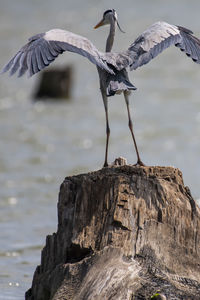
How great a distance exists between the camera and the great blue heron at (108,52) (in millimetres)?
6633

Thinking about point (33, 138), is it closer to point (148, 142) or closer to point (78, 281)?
point (148, 142)

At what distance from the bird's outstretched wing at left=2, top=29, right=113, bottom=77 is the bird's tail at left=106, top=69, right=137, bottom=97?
4.7 inches

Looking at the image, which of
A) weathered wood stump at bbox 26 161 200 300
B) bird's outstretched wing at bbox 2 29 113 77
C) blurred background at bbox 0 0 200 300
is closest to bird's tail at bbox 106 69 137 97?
bird's outstretched wing at bbox 2 29 113 77

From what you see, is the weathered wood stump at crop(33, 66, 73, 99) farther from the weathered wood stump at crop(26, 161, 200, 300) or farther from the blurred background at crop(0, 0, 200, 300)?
the weathered wood stump at crop(26, 161, 200, 300)

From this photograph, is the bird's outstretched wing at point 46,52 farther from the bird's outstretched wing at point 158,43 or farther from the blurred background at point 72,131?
the blurred background at point 72,131

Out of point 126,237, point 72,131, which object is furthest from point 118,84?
point 72,131

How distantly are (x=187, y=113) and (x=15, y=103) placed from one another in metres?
5.81

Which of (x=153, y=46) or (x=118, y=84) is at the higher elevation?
(x=153, y=46)

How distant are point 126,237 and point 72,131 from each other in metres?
13.8

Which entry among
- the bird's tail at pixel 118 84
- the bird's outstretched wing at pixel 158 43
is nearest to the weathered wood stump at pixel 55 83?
the bird's outstretched wing at pixel 158 43

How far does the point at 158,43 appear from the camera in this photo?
23.4 feet

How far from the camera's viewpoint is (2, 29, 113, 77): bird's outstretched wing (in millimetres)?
6609

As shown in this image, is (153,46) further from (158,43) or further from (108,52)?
(108,52)

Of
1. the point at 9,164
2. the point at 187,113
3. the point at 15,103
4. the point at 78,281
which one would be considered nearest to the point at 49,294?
the point at 78,281
